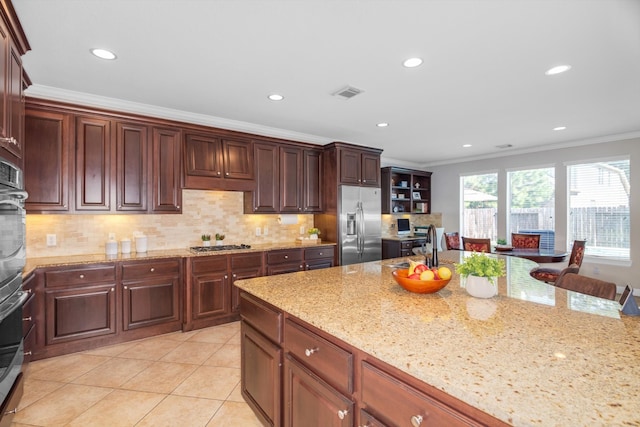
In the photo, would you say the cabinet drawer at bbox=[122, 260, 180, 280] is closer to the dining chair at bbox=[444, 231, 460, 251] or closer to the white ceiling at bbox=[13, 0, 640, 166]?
the white ceiling at bbox=[13, 0, 640, 166]

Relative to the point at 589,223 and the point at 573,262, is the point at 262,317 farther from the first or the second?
the point at 589,223

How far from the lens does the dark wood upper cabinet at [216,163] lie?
12.8 ft

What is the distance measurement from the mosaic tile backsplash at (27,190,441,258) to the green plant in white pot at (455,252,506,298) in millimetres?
3453

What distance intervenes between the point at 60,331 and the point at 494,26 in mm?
4372

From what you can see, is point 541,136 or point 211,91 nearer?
point 211,91

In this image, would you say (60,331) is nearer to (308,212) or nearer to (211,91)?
(211,91)

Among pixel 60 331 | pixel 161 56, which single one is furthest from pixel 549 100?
pixel 60 331

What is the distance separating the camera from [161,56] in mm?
2510

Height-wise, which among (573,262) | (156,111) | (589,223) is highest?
(156,111)

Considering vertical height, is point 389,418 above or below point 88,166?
below

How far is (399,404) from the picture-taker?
1038 millimetres

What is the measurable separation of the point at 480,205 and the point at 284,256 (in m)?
4.75

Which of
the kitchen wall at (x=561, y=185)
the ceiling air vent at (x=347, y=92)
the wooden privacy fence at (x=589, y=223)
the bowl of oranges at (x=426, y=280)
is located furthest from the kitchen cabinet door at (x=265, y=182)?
the wooden privacy fence at (x=589, y=223)

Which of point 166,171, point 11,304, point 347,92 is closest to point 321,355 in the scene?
point 11,304
